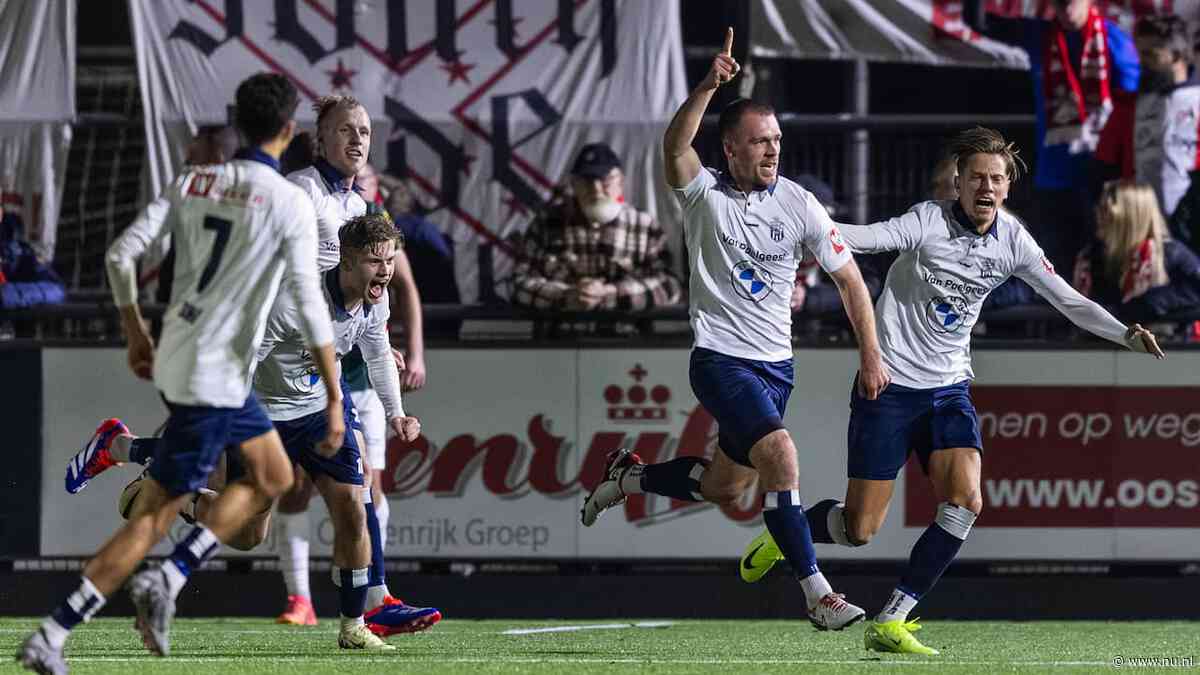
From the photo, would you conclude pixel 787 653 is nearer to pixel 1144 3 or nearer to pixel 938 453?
pixel 938 453

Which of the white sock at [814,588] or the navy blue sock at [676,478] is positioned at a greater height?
the navy blue sock at [676,478]

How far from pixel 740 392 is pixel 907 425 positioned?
778mm

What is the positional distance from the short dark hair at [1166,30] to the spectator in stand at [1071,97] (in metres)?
0.25

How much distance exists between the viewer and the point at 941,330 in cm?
892

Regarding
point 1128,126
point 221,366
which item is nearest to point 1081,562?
point 1128,126

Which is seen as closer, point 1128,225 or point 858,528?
point 858,528

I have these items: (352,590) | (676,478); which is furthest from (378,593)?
(676,478)

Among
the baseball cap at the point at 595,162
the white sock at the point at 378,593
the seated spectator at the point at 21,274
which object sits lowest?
the white sock at the point at 378,593

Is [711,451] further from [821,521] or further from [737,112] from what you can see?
[737,112]

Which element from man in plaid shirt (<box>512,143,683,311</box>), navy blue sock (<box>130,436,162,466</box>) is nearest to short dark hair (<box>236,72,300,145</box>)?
navy blue sock (<box>130,436,162,466</box>)

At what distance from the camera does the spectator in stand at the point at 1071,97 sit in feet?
40.8

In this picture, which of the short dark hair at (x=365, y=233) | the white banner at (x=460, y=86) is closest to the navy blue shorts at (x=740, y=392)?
the short dark hair at (x=365, y=233)

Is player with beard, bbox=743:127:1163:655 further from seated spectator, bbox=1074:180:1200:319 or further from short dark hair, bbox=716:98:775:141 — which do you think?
→ seated spectator, bbox=1074:180:1200:319

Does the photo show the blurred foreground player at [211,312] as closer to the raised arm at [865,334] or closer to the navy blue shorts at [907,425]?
the raised arm at [865,334]
